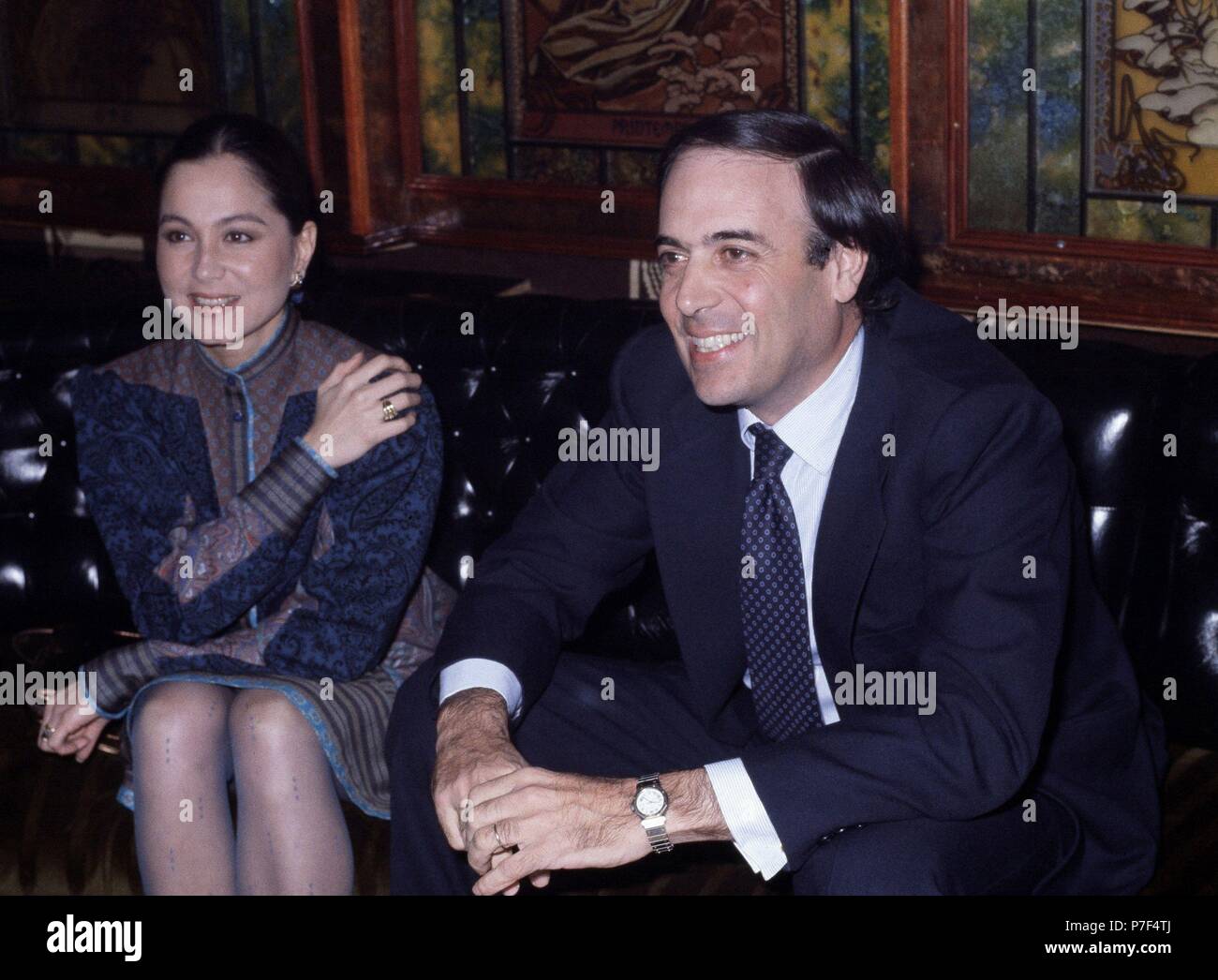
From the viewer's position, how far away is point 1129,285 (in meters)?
2.78

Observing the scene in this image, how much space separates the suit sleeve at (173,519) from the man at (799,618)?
1.00ft

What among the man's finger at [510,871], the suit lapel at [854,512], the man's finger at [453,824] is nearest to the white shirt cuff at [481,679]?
the man's finger at [453,824]

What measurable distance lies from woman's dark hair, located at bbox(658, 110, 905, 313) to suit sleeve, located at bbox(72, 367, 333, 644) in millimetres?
718

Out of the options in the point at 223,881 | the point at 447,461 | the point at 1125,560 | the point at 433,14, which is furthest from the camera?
the point at 433,14

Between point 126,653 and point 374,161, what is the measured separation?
1.65m

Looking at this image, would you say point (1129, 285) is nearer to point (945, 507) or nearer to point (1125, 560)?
point (1125, 560)

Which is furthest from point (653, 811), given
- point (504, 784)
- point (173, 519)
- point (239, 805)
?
point (173, 519)

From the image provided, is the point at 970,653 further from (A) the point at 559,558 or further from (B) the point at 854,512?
(A) the point at 559,558

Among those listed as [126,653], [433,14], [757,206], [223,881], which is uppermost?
[433,14]

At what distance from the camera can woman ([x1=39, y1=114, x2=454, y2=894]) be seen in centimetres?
205

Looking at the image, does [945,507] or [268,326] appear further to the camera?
[268,326]

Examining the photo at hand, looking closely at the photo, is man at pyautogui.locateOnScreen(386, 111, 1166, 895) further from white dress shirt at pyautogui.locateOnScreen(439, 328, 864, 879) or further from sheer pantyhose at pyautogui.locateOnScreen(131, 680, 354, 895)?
sheer pantyhose at pyautogui.locateOnScreen(131, 680, 354, 895)

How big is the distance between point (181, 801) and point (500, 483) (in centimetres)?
82
